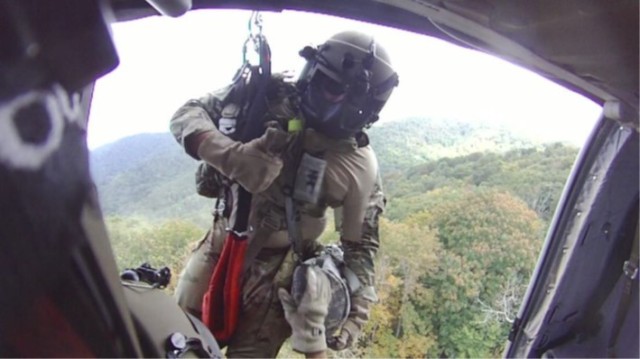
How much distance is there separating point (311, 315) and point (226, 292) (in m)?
0.29

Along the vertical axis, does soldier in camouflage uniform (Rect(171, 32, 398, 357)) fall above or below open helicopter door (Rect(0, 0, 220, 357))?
below

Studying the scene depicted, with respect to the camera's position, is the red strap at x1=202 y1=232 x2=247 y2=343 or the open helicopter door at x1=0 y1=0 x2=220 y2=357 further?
the red strap at x1=202 y1=232 x2=247 y2=343

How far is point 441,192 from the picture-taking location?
12.2 ft

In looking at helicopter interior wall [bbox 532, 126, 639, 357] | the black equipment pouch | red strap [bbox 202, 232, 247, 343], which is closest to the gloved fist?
red strap [bbox 202, 232, 247, 343]

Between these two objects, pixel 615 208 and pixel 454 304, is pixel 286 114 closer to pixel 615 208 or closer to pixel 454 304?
pixel 615 208

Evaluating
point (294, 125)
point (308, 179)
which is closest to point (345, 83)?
point (294, 125)

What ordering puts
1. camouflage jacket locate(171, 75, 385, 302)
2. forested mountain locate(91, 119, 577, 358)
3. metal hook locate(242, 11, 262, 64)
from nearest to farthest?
metal hook locate(242, 11, 262, 64) < camouflage jacket locate(171, 75, 385, 302) < forested mountain locate(91, 119, 577, 358)

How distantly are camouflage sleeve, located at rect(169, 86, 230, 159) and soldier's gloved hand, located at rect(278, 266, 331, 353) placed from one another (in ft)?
1.85

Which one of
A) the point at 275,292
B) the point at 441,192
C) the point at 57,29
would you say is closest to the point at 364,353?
the point at 441,192

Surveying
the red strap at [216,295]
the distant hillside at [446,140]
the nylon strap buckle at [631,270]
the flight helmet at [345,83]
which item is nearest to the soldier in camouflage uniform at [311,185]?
the flight helmet at [345,83]

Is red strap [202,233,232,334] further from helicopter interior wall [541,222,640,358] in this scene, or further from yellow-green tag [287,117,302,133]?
helicopter interior wall [541,222,640,358]

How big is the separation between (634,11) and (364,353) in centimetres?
275

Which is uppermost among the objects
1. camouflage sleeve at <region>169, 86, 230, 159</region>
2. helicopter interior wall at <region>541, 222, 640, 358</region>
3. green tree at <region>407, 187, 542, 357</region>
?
camouflage sleeve at <region>169, 86, 230, 159</region>

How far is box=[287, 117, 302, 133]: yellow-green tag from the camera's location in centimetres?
204
